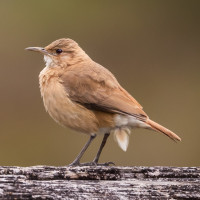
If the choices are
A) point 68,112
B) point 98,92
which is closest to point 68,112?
point 68,112

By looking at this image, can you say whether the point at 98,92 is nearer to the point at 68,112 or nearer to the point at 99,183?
the point at 68,112

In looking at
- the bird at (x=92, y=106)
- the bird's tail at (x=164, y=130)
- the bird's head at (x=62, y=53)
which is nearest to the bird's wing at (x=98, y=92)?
the bird at (x=92, y=106)

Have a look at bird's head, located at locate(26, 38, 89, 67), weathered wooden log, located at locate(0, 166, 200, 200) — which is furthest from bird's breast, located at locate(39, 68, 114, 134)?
weathered wooden log, located at locate(0, 166, 200, 200)

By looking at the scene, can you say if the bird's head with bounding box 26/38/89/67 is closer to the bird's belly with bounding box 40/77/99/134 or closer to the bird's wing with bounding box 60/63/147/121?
the bird's wing with bounding box 60/63/147/121

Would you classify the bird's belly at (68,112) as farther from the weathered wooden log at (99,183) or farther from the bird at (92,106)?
the weathered wooden log at (99,183)

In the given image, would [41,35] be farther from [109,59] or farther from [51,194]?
[51,194]

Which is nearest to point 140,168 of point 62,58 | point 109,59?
point 62,58
